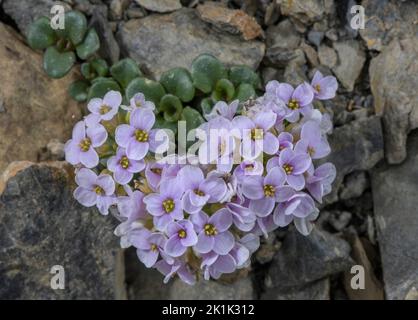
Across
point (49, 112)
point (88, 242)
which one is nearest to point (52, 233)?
point (88, 242)

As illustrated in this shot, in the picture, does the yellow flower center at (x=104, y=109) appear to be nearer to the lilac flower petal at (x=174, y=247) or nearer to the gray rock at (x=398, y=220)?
the lilac flower petal at (x=174, y=247)

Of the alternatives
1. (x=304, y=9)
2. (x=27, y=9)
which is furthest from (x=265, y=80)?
(x=27, y=9)

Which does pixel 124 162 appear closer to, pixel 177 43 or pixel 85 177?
pixel 85 177

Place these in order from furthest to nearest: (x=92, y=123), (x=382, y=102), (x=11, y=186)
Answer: (x=382, y=102) < (x=11, y=186) < (x=92, y=123)

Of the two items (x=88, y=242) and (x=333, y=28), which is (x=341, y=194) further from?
(x=88, y=242)

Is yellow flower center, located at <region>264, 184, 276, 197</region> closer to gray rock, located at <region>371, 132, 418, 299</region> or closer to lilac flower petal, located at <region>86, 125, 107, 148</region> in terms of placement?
lilac flower petal, located at <region>86, 125, 107, 148</region>

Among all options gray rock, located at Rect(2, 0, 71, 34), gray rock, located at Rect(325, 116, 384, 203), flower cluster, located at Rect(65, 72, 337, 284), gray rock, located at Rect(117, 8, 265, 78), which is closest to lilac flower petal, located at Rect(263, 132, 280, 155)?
flower cluster, located at Rect(65, 72, 337, 284)
